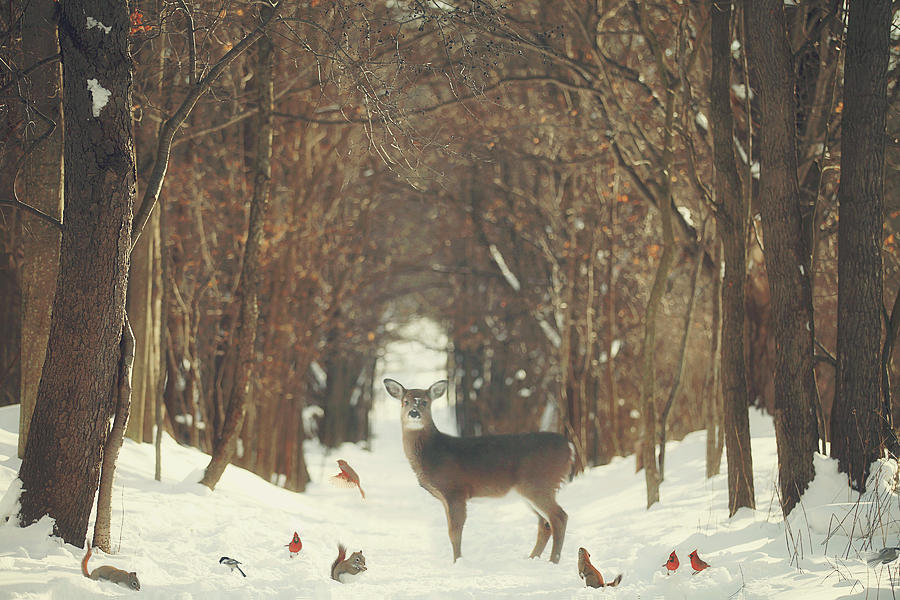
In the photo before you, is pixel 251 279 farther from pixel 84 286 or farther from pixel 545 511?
pixel 545 511

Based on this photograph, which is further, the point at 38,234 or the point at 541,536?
the point at 541,536

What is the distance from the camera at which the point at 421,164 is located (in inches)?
351

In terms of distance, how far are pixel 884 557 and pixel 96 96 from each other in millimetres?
7010

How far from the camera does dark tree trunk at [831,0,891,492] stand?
8617 mm

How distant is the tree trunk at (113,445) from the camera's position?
23.7 feet

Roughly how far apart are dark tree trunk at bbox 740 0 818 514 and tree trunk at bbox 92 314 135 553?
6256mm

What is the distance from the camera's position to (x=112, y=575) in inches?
248

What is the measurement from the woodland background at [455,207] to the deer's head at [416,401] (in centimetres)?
235

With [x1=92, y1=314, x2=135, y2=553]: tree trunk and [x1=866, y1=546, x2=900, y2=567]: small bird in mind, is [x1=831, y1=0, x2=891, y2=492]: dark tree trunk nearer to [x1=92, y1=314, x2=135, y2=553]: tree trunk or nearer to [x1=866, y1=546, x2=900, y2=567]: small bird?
[x1=866, y1=546, x2=900, y2=567]: small bird

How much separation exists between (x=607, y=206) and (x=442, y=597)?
43.4 feet

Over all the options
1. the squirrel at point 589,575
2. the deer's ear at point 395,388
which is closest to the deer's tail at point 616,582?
the squirrel at point 589,575

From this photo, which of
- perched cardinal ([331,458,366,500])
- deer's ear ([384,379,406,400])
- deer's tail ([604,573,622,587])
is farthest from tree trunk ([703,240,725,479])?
perched cardinal ([331,458,366,500])

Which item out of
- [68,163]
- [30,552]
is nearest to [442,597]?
[30,552]

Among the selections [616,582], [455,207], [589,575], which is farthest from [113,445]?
[455,207]
